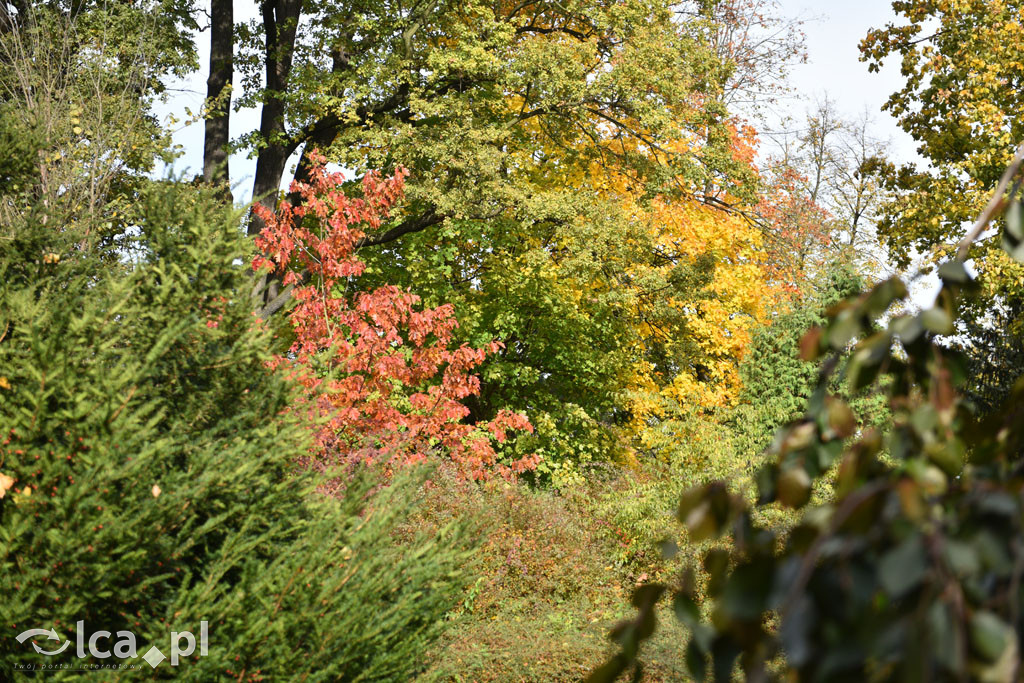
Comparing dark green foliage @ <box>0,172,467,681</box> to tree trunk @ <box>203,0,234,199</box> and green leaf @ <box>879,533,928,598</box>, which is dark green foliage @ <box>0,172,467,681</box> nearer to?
green leaf @ <box>879,533,928,598</box>

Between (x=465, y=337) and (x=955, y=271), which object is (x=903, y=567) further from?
(x=465, y=337)

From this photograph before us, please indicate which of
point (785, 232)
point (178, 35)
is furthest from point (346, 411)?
point (785, 232)

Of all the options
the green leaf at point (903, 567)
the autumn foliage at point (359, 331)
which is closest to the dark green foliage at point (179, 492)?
the green leaf at point (903, 567)

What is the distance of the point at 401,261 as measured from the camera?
1830 cm

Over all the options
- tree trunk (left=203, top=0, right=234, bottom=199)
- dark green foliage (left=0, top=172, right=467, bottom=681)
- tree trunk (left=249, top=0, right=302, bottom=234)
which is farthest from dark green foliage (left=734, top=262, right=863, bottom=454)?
dark green foliage (left=0, top=172, right=467, bottom=681)

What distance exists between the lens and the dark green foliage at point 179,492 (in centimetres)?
390

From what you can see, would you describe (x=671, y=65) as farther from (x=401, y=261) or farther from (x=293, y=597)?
(x=293, y=597)

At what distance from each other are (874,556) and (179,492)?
3.43m

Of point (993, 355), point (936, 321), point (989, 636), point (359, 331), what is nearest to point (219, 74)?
point (359, 331)

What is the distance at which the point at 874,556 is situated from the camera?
4.23ft

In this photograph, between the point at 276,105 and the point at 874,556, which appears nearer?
the point at 874,556

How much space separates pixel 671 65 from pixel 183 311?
13739mm

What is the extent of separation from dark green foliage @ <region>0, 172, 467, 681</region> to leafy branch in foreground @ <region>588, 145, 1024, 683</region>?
9.81 ft

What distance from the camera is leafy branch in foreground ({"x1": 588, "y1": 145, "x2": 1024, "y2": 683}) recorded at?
3.85 ft
